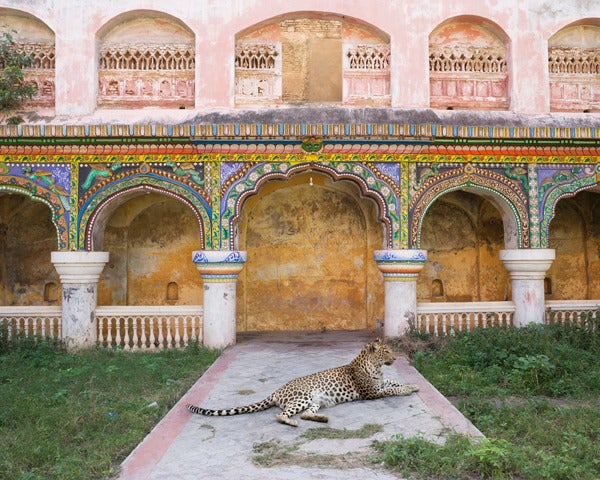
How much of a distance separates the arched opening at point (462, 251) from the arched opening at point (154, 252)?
517cm

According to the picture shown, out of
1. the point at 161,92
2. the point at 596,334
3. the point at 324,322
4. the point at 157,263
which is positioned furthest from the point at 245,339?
the point at 596,334

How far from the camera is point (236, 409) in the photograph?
582 centimetres

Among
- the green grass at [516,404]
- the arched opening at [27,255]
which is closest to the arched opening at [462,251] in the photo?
the green grass at [516,404]

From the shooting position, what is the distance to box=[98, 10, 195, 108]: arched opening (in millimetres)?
10297

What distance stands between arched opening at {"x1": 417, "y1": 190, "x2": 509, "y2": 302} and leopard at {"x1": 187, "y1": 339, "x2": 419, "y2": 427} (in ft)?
20.6

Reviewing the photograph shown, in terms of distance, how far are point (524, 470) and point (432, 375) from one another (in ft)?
10.9

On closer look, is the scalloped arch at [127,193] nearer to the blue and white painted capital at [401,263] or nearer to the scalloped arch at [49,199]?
the scalloped arch at [49,199]

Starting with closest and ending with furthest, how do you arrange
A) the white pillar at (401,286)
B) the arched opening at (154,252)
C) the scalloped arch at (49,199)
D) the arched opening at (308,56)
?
1. the scalloped arch at (49,199)
2. the white pillar at (401,286)
3. the arched opening at (308,56)
4. the arched opening at (154,252)

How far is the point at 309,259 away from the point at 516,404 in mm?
6529

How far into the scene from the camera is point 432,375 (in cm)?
757

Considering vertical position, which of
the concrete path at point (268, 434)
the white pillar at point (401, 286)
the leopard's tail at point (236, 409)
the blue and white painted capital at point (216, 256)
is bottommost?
the concrete path at point (268, 434)

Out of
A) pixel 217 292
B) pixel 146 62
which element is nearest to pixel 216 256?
pixel 217 292

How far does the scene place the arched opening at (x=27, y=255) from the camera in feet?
40.0

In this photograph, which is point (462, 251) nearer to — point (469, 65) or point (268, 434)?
point (469, 65)
